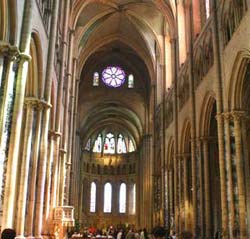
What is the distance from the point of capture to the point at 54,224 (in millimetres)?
18641

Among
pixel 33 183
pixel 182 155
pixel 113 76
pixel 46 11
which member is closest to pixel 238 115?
pixel 33 183

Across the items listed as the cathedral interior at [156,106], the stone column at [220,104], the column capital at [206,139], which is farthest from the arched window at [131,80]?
the stone column at [220,104]

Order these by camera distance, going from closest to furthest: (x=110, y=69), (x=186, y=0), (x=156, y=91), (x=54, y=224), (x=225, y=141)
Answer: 1. (x=225, y=141)
2. (x=54, y=224)
3. (x=186, y=0)
4. (x=156, y=91)
5. (x=110, y=69)

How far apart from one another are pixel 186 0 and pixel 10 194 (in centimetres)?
1958

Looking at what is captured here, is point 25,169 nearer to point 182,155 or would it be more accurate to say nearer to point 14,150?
point 14,150

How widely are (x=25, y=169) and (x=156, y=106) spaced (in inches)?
947

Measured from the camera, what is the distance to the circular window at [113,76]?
44875mm

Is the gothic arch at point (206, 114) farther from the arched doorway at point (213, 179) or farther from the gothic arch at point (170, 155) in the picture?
the gothic arch at point (170, 155)

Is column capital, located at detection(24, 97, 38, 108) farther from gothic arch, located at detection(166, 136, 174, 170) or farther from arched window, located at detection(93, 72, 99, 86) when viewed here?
arched window, located at detection(93, 72, 99, 86)

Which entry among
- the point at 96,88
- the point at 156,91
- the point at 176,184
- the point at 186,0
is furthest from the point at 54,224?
the point at 96,88

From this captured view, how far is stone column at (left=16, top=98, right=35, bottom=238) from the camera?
39.9 feet

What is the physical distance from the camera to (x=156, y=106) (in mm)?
35938

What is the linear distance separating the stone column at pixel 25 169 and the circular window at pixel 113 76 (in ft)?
98.7

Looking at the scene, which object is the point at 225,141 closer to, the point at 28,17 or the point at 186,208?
the point at 186,208
